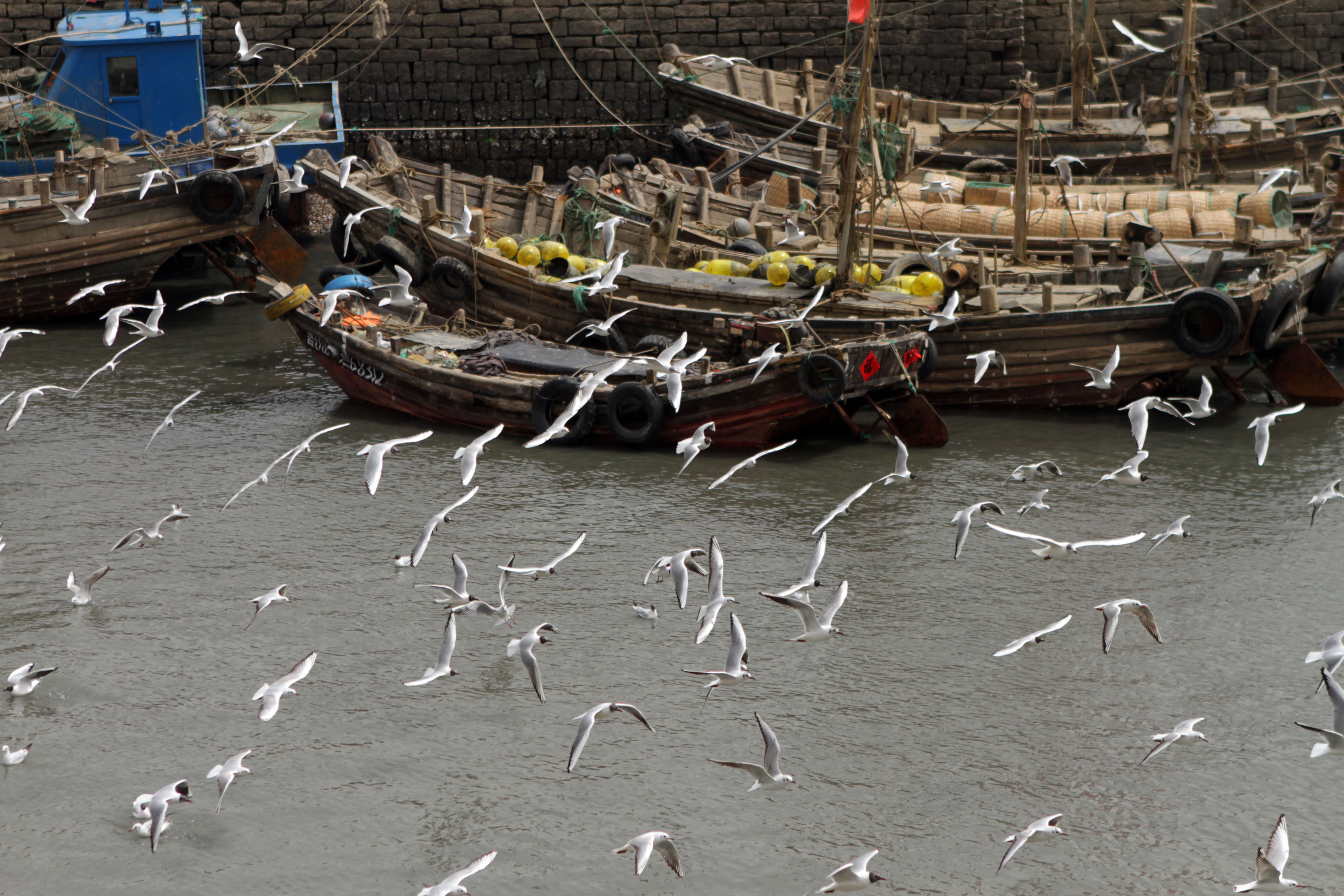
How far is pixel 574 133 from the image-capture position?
27828 mm

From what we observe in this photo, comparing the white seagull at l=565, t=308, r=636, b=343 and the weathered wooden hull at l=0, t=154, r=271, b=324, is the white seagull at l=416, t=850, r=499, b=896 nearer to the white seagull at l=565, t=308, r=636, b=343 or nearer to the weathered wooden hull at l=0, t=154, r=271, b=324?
the white seagull at l=565, t=308, r=636, b=343

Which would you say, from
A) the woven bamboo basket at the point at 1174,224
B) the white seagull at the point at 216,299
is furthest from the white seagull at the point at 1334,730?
the white seagull at the point at 216,299

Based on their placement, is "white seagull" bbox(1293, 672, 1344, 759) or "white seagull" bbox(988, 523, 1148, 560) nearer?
"white seagull" bbox(1293, 672, 1344, 759)

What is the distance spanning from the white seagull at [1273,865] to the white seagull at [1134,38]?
16660 mm

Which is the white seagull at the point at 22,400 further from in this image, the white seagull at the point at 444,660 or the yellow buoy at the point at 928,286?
the yellow buoy at the point at 928,286

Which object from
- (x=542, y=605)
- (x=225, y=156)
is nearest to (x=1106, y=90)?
(x=225, y=156)

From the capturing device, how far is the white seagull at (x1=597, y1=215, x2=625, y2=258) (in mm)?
15633

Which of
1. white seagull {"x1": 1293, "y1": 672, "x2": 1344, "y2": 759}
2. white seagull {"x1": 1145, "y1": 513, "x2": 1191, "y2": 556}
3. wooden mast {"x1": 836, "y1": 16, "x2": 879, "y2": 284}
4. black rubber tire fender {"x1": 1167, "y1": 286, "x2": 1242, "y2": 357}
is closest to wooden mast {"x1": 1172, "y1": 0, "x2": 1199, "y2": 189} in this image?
black rubber tire fender {"x1": 1167, "y1": 286, "x2": 1242, "y2": 357}

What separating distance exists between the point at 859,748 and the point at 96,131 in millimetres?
15998

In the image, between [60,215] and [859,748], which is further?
[60,215]

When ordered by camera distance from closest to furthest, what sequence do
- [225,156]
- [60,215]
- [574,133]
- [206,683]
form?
[206,683]
[60,215]
[225,156]
[574,133]

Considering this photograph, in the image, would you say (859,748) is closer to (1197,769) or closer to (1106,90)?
(1197,769)

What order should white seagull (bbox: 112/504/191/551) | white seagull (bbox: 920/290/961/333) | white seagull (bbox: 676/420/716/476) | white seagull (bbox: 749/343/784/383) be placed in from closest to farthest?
white seagull (bbox: 112/504/191/551)
white seagull (bbox: 676/420/716/476)
white seagull (bbox: 749/343/784/383)
white seagull (bbox: 920/290/961/333)

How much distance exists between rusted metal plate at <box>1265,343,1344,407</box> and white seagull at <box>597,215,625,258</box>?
6.76 m
